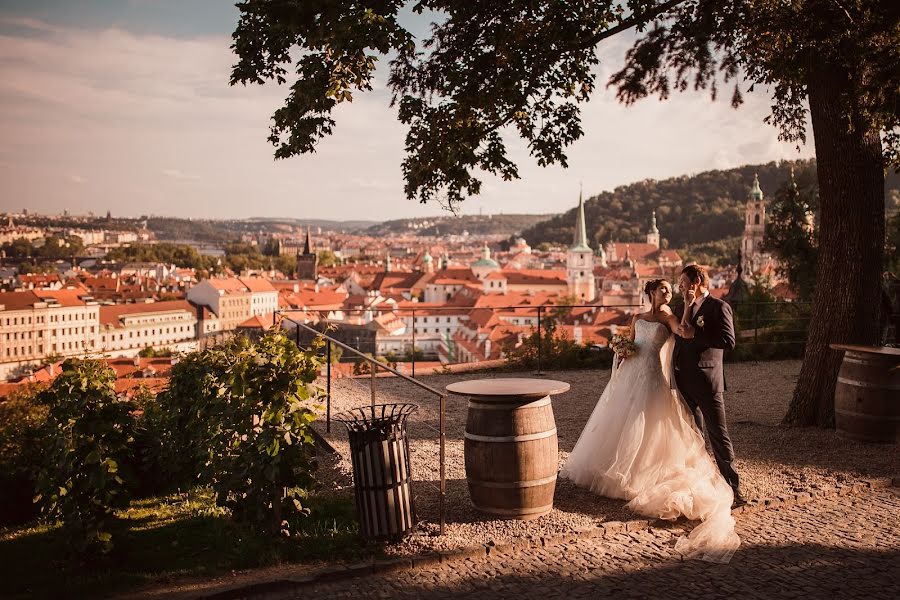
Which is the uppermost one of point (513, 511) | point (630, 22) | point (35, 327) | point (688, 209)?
point (688, 209)

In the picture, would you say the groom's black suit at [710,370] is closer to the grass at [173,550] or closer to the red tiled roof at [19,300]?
the grass at [173,550]

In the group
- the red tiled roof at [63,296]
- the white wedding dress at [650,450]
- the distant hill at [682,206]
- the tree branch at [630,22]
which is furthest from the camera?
the distant hill at [682,206]

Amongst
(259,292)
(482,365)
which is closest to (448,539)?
(482,365)

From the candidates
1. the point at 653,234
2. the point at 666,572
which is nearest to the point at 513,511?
the point at 666,572

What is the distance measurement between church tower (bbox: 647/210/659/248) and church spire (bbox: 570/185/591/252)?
37.7 feet

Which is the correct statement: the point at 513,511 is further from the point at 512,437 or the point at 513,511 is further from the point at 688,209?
the point at 688,209

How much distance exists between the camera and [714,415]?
5.52 metres

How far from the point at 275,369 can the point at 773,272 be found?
2106cm

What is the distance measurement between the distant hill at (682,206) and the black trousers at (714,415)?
7988 cm

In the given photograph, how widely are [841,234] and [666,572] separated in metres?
4.96

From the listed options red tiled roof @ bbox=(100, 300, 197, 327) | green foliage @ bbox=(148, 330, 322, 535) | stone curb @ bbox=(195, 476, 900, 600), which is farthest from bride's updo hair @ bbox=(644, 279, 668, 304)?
red tiled roof @ bbox=(100, 300, 197, 327)

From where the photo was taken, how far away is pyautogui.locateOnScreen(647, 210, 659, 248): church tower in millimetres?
110625

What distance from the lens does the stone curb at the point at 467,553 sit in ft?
13.9

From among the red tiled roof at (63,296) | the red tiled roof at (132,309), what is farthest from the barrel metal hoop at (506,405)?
the red tiled roof at (132,309)
